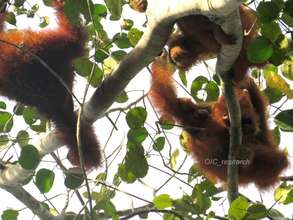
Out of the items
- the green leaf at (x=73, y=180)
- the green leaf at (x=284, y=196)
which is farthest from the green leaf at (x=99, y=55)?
the green leaf at (x=284, y=196)

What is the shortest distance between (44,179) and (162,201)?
689 mm

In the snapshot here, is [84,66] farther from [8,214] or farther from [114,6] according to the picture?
[8,214]

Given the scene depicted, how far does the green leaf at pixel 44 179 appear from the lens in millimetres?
2320

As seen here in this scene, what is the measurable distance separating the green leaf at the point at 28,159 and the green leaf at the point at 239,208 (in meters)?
1.02

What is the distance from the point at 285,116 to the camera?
1.90 metres

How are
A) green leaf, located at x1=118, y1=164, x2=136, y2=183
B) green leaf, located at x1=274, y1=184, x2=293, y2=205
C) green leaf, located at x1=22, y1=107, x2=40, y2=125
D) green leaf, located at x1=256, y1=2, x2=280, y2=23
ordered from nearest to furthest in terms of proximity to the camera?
green leaf, located at x1=256, y1=2, x2=280, y2=23
green leaf, located at x1=274, y1=184, x2=293, y2=205
green leaf, located at x1=118, y1=164, x2=136, y2=183
green leaf, located at x1=22, y1=107, x2=40, y2=125

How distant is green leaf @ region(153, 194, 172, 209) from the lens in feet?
6.23

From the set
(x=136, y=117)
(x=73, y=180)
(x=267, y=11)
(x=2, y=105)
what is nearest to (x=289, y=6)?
(x=267, y=11)

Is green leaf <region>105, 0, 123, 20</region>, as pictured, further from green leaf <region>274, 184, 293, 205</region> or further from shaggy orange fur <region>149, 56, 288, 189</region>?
green leaf <region>274, 184, 293, 205</region>

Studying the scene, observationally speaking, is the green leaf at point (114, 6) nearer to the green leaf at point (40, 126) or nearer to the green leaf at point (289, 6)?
the green leaf at point (289, 6)

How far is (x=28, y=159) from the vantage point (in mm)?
2281

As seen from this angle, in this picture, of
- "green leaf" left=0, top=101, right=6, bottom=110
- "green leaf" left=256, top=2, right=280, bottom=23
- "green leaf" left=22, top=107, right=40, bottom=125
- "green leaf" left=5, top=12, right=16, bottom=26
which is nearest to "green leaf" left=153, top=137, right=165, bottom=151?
"green leaf" left=22, top=107, right=40, bottom=125

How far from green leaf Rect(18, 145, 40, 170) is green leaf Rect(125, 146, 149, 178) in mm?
461

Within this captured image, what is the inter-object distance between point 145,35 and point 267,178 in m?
1.34
